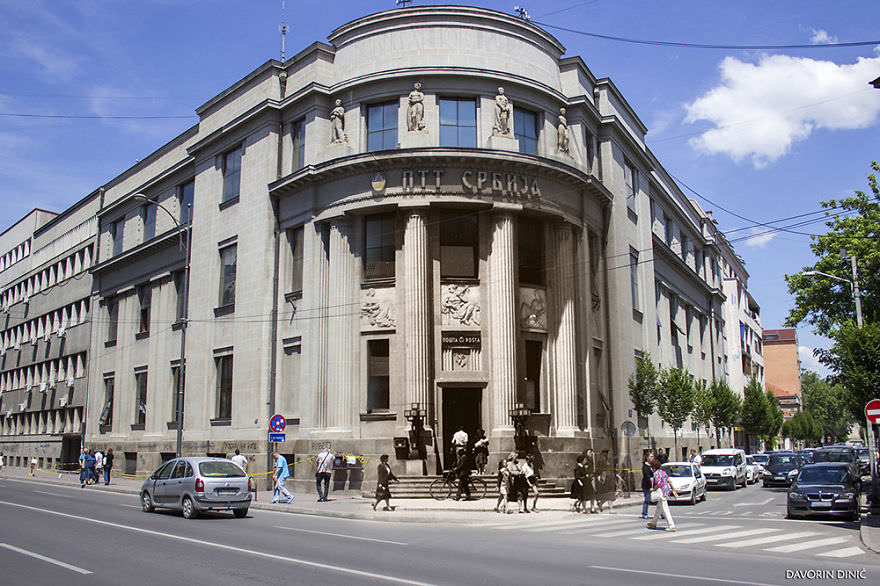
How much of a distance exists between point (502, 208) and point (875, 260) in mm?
20873

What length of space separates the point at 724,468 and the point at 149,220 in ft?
118

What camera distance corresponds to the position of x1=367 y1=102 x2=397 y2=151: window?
31.1m

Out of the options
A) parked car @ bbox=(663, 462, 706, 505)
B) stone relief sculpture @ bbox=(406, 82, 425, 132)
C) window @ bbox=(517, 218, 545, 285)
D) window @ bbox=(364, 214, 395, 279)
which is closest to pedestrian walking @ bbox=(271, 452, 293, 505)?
window @ bbox=(364, 214, 395, 279)

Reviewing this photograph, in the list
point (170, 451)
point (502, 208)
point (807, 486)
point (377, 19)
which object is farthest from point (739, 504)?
point (170, 451)

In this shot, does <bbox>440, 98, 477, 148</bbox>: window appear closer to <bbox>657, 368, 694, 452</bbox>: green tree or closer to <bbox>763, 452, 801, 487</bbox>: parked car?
<bbox>657, 368, 694, 452</bbox>: green tree

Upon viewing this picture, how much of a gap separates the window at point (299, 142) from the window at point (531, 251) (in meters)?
10.4

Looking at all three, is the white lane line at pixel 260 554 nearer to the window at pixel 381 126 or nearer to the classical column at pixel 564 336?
the classical column at pixel 564 336

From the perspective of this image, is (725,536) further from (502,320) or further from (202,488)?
(502,320)

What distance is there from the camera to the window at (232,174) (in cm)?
3656

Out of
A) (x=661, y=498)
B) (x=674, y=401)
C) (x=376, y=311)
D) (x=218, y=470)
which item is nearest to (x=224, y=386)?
(x=376, y=311)

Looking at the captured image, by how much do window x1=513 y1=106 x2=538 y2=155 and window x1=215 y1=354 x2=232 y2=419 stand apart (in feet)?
55.7

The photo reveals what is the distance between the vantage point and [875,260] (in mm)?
37094

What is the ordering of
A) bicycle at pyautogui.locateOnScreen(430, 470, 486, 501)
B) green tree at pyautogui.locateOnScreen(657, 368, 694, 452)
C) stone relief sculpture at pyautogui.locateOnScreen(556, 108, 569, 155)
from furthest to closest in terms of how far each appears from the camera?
green tree at pyautogui.locateOnScreen(657, 368, 694, 452) → stone relief sculpture at pyautogui.locateOnScreen(556, 108, 569, 155) → bicycle at pyautogui.locateOnScreen(430, 470, 486, 501)

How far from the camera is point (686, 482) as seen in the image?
90.5 ft
